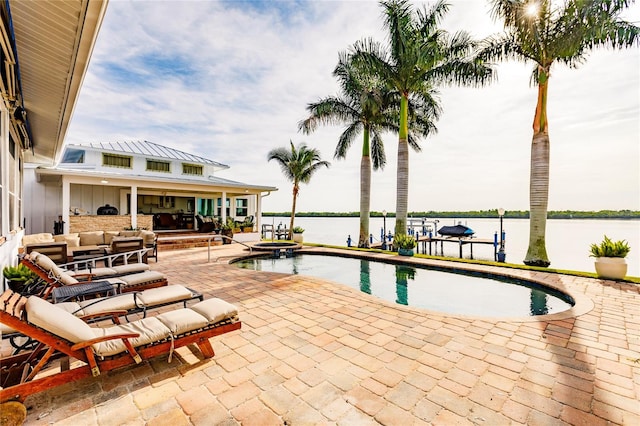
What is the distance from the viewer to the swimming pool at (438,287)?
6.18 metres

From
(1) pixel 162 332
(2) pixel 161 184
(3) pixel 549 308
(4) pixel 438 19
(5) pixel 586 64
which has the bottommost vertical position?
(3) pixel 549 308

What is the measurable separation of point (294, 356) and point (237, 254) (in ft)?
28.5

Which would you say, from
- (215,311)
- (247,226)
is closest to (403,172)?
(247,226)

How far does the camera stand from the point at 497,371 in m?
3.10

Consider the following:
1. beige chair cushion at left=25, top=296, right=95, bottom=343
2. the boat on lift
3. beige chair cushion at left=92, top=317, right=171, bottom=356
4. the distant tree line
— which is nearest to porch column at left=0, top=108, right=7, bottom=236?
beige chair cushion at left=25, top=296, right=95, bottom=343

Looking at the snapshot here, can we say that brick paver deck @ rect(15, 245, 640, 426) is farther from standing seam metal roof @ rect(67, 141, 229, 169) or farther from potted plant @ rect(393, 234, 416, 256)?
standing seam metal roof @ rect(67, 141, 229, 169)

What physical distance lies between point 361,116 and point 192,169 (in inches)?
461

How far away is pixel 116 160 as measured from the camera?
1720 cm

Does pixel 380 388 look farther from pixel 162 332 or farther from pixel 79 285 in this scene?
pixel 79 285

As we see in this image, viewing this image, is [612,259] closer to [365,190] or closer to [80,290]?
[365,190]

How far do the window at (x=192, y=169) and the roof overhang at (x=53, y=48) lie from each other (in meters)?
12.9

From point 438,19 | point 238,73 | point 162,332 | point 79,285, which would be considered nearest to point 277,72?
point 238,73

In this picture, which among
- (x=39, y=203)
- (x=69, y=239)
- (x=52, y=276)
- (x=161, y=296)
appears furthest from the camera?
(x=39, y=203)

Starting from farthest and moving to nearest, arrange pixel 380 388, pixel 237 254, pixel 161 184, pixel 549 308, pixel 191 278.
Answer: pixel 161 184 < pixel 237 254 < pixel 191 278 < pixel 549 308 < pixel 380 388
